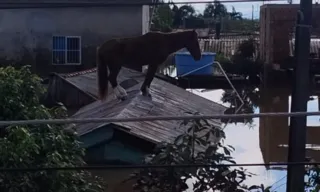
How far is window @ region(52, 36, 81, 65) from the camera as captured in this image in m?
19.1

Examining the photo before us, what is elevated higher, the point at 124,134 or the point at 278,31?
the point at 278,31

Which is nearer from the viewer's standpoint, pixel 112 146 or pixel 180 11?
pixel 112 146

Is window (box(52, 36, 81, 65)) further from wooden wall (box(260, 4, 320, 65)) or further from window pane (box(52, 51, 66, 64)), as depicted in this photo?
wooden wall (box(260, 4, 320, 65))

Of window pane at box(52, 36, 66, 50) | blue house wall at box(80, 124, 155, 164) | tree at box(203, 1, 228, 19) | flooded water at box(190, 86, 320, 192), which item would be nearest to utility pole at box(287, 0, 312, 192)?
tree at box(203, 1, 228, 19)

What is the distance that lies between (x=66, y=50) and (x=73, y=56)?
0.99 ft

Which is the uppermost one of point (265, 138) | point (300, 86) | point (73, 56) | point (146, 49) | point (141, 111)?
point (146, 49)

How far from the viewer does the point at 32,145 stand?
4.79m

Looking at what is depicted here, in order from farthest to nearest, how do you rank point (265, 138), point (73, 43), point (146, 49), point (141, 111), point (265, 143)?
1. point (73, 43)
2. point (265, 138)
3. point (265, 143)
4. point (141, 111)
5. point (146, 49)

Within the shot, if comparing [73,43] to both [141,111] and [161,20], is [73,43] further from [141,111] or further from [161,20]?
[141,111]

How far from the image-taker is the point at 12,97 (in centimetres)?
554

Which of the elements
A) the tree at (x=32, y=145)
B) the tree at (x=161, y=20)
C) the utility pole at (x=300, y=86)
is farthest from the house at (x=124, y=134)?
the tree at (x=161, y=20)

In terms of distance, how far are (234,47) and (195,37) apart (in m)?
20.0

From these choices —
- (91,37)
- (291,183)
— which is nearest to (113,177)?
(291,183)

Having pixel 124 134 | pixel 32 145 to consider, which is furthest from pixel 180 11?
pixel 32 145
